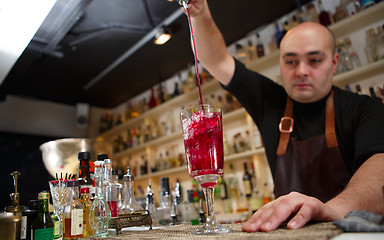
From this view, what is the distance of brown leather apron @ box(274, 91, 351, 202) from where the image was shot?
1.25m

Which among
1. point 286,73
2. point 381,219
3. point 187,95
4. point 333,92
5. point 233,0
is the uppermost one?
point 233,0

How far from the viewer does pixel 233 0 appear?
2670 millimetres

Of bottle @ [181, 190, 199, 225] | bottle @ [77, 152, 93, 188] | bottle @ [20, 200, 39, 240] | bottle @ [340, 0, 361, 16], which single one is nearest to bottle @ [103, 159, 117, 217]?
bottle @ [77, 152, 93, 188]

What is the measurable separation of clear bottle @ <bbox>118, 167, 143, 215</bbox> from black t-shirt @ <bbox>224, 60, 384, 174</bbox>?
27.3 inches

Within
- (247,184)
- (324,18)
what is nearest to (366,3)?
(324,18)

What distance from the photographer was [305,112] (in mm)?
1444

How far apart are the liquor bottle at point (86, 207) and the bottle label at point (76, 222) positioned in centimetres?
6

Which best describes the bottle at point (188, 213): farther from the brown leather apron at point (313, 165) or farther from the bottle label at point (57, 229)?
the bottle label at point (57, 229)

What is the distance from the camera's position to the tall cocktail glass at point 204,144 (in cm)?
75

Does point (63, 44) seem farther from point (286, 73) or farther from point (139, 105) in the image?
point (286, 73)

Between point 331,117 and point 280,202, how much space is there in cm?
85

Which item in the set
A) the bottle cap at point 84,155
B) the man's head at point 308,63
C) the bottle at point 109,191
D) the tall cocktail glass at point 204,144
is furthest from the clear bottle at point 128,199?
the man's head at point 308,63

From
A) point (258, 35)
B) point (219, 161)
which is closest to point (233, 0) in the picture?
point (258, 35)

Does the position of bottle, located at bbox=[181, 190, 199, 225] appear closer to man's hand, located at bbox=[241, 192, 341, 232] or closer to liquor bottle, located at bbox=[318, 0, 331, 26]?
man's hand, located at bbox=[241, 192, 341, 232]
